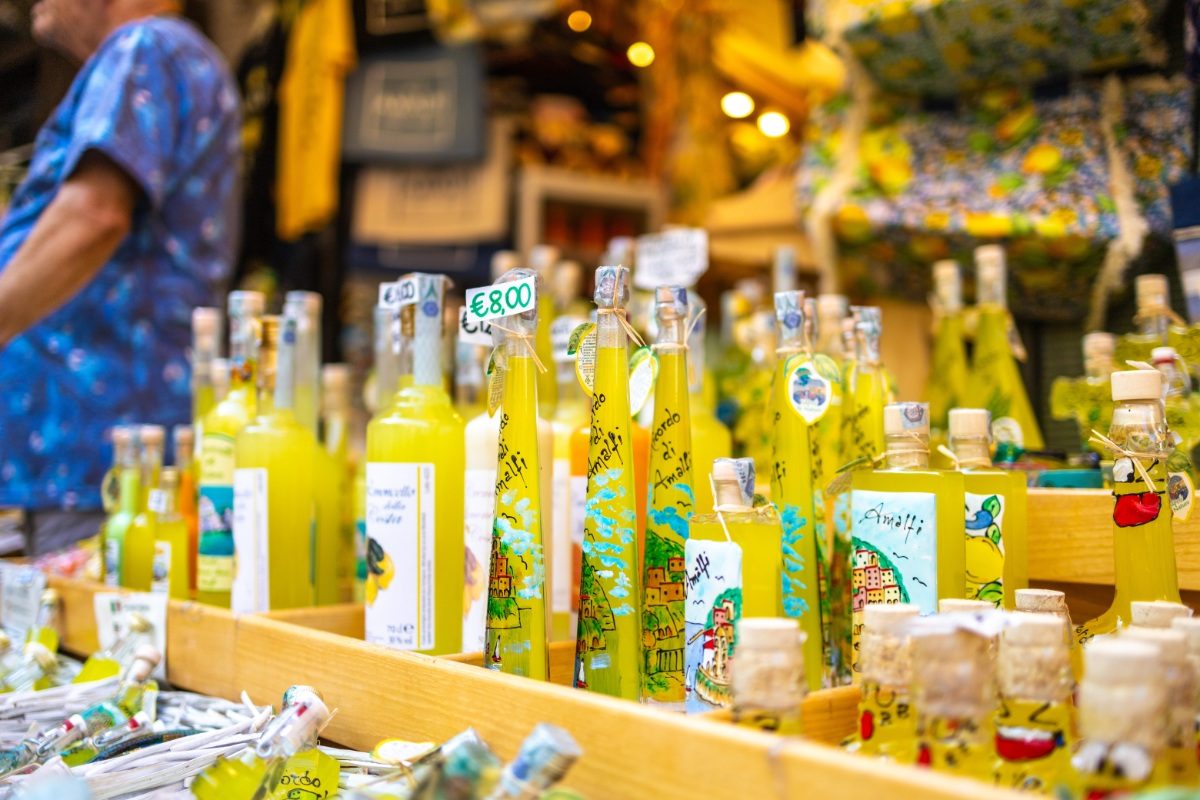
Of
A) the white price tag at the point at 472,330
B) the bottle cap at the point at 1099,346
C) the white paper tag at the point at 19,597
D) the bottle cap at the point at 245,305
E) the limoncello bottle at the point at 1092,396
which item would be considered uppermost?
the bottle cap at the point at 245,305

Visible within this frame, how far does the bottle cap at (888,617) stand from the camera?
2.16 ft

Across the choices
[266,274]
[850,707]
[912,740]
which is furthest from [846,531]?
[266,274]

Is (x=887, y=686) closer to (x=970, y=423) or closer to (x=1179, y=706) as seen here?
(x=1179, y=706)

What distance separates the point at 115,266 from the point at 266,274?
53.0 inches

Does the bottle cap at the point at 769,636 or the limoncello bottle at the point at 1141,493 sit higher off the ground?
the limoncello bottle at the point at 1141,493

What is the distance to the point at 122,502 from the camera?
1.56 metres

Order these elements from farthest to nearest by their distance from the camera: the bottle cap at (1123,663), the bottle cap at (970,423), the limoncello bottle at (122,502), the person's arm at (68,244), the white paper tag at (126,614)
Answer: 1. the person's arm at (68,244)
2. the limoncello bottle at (122,502)
3. the white paper tag at (126,614)
4. the bottle cap at (970,423)
5. the bottle cap at (1123,663)

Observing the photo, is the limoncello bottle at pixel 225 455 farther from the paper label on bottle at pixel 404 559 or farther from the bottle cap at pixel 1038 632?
the bottle cap at pixel 1038 632

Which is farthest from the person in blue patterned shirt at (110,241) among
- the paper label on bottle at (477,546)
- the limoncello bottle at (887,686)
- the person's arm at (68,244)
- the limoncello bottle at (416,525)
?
the limoncello bottle at (887,686)

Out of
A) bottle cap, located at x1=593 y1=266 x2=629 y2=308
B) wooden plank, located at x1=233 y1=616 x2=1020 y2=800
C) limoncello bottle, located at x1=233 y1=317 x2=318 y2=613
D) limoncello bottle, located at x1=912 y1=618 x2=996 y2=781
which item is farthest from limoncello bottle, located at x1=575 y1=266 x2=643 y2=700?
limoncello bottle, located at x1=233 y1=317 x2=318 y2=613

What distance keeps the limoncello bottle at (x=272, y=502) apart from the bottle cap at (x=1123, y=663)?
99cm

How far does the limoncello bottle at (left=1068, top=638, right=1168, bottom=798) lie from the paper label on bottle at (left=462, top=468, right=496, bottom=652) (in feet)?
2.01

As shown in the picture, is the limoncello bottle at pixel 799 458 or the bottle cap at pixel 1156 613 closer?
the bottle cap at pixel 1156 613

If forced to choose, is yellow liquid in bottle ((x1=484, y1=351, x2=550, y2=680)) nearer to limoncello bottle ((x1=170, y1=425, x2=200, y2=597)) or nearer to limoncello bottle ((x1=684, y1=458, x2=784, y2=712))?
limoncello bottle ((x1=684, y1=458, x2=784, y2=712))
